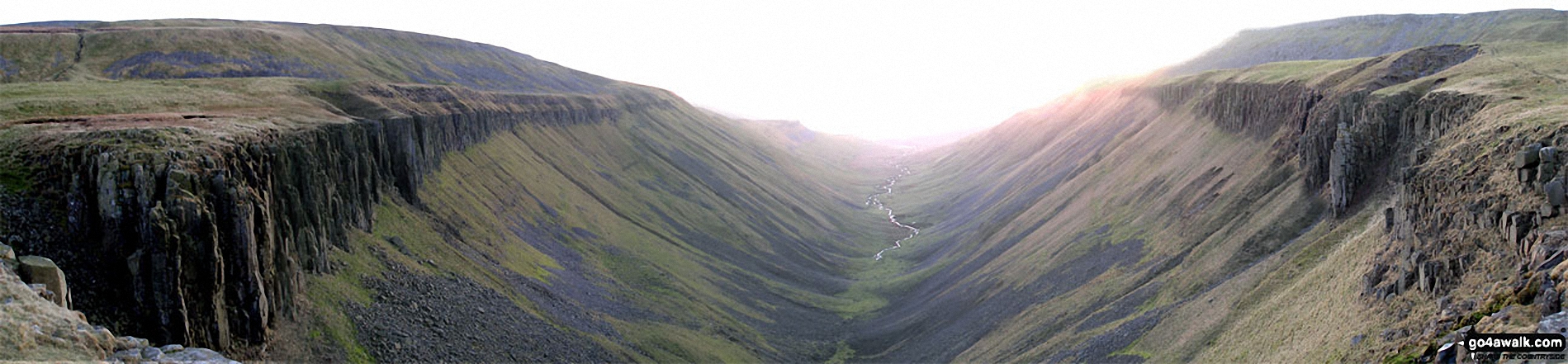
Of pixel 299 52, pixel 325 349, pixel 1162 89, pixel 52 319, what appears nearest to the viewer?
pixel 52 319

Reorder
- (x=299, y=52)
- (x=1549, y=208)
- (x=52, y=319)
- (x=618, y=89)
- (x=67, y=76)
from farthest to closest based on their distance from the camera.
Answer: (x=618, y=89) → (x=299, y=52) → (x=67, y=76) → (x=1549, y=208) → (x=52, y=319)

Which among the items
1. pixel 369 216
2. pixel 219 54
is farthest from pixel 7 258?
pixel 219 54

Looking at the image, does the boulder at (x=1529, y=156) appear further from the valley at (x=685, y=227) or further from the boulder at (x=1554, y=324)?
the boulder at (x=1554, y=324)

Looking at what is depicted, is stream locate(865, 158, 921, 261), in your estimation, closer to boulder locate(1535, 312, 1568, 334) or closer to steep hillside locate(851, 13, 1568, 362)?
steep hillside locate(851, 13, 1568, 362)

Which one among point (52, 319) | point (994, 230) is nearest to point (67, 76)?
point (52, 319)

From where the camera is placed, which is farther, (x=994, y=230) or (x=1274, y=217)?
(x=994, y=230)

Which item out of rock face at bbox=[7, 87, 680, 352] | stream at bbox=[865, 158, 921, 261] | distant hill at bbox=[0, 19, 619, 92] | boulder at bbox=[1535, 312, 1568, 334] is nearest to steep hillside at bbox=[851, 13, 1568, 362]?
boulder at bbox=[1535, 312, 1568, 334]

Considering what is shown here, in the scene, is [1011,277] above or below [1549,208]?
below

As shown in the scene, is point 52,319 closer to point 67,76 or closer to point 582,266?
point 582,266
